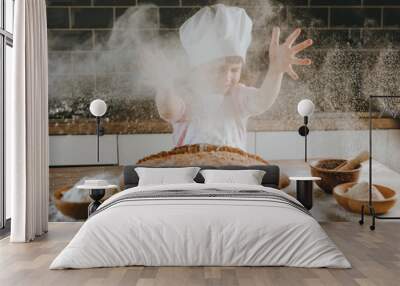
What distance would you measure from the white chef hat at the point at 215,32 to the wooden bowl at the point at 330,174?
1.61 meters

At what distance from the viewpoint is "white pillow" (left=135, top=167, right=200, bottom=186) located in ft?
19.9

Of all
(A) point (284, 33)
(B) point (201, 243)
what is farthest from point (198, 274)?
(A) point (284, 33)

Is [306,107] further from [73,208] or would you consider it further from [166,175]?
[73,208]

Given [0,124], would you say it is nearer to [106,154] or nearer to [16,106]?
[16,106]

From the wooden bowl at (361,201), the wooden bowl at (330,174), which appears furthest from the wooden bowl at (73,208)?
the wooden bowl at (361,201)

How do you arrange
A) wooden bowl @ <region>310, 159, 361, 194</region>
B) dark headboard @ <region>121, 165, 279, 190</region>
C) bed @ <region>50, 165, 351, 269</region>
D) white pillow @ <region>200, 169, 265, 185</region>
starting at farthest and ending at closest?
wooden bowl @ <region>310, 159, 361, 194</region>, dark headboard @ <region>121, 165, 279, 190</region>, white pillow @ <region>200, 169, 265, 185</region>, bed @ <region>50, 165, 351, 269</region>

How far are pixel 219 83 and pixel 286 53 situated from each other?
2.98 feet

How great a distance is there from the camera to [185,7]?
6.60 metres

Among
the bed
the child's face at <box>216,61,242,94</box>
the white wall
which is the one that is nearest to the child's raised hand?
the child's face at <box>216,61,242,94</box>

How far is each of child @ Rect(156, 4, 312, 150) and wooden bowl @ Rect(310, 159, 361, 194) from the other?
37.7 inches

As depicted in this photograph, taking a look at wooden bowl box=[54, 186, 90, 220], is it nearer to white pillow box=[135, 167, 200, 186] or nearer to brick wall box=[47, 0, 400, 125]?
white pillow box=[135, 167, 200, 186]

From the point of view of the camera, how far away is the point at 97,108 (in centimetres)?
645

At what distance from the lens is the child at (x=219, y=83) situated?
6.56 m

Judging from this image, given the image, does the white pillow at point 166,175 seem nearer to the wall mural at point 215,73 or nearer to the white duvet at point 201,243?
the wall mural at point 215,73
